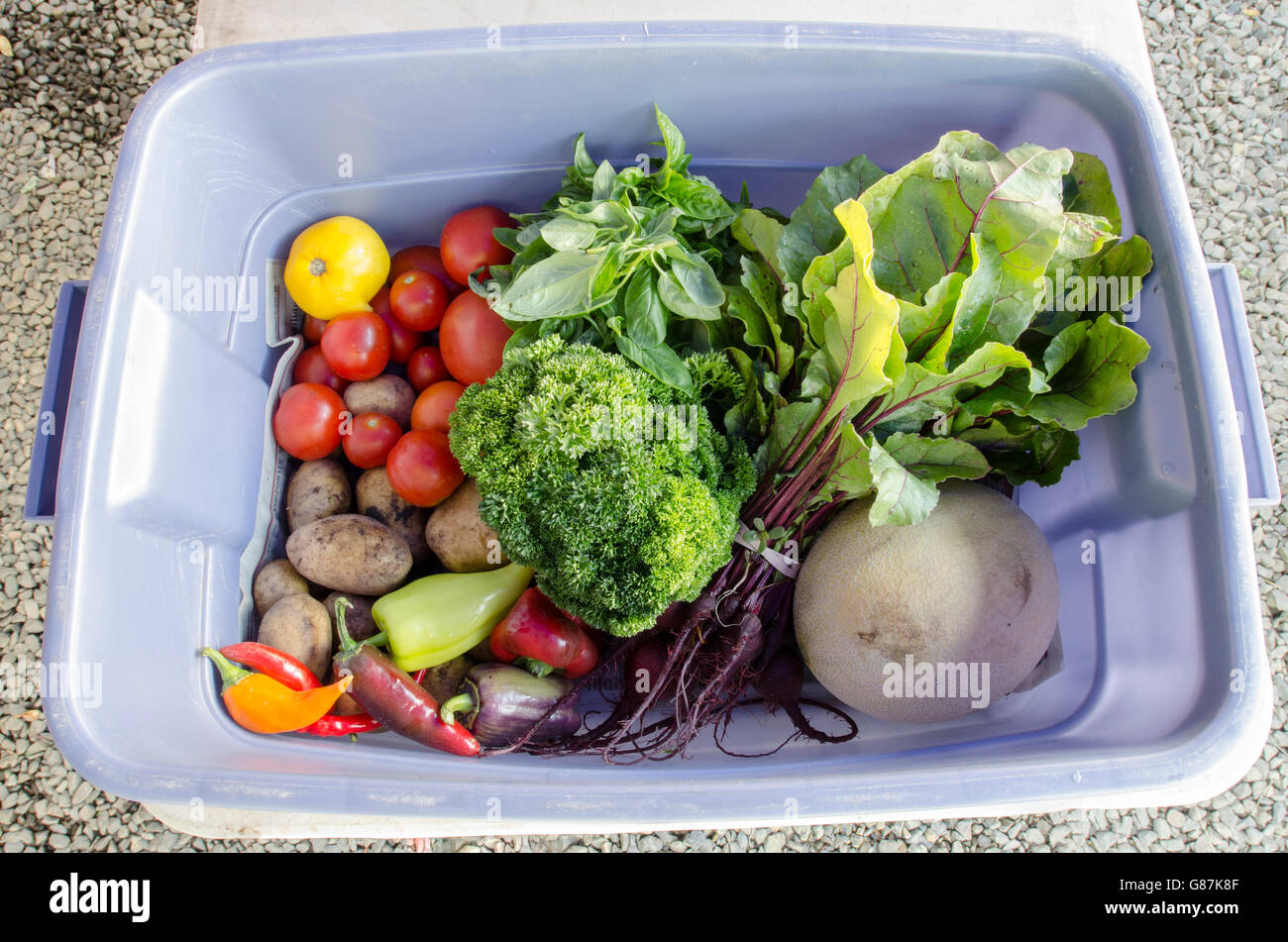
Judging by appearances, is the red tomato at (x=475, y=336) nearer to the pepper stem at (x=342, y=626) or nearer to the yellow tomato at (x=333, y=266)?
the yellow tomato at (x=333, y=266)

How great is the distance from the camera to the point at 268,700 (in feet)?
3.44

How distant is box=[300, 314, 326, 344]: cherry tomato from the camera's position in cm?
128

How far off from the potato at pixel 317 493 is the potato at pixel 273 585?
2.6 inches

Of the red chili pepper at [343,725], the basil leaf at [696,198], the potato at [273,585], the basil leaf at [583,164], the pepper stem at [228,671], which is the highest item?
the basil leaf at [583,164]

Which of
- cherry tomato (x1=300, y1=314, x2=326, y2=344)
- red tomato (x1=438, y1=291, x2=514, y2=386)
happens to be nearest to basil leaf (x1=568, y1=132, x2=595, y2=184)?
red tomato (x1=438, y1=291, x2=514, y2=386)

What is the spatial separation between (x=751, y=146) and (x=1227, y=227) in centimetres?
100

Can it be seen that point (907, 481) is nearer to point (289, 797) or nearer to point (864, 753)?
point (864, 753)

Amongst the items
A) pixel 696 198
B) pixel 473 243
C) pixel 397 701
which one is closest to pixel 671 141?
pixel 696 198

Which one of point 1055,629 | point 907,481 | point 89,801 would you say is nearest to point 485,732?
point 907,481

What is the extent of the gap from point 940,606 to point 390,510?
731mm

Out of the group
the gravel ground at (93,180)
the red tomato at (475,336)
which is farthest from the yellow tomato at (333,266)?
the gravel ground at (93,180)

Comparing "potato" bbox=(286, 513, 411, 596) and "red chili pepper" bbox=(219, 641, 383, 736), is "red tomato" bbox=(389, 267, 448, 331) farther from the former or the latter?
"red chili pepper" bbox=(219, 641, 383, 736)

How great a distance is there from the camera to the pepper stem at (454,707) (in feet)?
3.54

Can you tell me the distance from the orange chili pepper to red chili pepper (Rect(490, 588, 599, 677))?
21 centimetres
